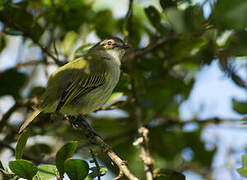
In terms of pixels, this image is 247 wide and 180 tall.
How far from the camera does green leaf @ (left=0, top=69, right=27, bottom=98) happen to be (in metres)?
4.55

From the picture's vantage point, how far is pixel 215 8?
1.81 metres

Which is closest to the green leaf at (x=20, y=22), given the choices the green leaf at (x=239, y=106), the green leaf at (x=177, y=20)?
the green leaf at (x=239, y=106)

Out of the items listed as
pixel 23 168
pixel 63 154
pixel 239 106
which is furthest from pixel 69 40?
pixel 23 168

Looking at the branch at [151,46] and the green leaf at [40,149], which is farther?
the green leaf at [40,149]

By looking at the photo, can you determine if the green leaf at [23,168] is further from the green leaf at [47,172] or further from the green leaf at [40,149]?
the green leaf at [40,149]

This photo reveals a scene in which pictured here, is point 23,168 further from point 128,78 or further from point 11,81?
point 11,81

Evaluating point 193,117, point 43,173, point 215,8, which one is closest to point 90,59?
point 193,117

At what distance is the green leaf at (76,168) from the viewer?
2.32 metres

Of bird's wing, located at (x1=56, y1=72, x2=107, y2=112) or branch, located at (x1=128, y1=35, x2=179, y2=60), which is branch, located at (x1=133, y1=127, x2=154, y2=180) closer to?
bird's wing, located at (x1=56, y1=72, x2=107, y2=112)

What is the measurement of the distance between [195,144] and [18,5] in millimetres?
2728

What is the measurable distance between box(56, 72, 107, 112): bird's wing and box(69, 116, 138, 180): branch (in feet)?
0.91

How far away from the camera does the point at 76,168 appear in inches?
92.7

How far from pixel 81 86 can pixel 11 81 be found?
40.9 inches

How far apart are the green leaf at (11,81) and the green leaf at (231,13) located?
327 centimetres
